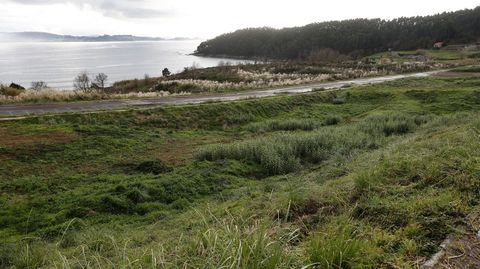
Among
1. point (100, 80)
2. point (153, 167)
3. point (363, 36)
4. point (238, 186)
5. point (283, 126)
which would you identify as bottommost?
point (238, 186)

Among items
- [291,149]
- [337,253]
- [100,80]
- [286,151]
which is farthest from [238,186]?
[100,80]

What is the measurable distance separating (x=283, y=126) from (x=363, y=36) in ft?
405

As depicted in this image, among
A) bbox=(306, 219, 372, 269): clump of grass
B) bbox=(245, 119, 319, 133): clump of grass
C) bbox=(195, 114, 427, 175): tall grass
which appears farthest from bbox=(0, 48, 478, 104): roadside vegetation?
bbox=(306, 219, 372, 269): clump of grass

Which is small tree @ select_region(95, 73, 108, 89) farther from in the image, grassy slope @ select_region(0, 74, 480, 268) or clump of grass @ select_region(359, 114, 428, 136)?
clump of grass @ select_region(359, 114, 428, 136)

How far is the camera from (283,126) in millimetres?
23250

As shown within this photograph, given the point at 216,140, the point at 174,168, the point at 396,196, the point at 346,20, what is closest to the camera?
the point at 396,196

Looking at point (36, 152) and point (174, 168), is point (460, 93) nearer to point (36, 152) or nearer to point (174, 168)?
point (174, 168)

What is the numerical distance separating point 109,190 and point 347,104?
23.0m

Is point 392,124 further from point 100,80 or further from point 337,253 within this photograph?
point 100,80

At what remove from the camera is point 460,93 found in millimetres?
30953

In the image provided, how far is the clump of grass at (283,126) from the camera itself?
908 inches

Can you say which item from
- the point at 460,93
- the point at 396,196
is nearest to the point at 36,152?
the point at 396,196

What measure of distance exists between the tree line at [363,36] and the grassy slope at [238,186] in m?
100

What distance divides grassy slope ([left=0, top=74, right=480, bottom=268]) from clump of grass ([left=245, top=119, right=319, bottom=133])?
8 centimetres
